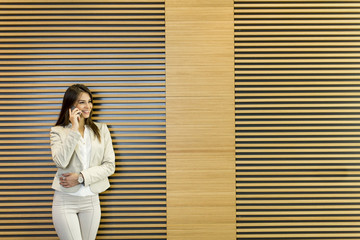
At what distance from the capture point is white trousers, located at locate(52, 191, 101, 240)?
2631mm

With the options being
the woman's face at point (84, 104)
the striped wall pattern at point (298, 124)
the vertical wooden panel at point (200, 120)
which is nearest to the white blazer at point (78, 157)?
the woman's face at point (84, 104)

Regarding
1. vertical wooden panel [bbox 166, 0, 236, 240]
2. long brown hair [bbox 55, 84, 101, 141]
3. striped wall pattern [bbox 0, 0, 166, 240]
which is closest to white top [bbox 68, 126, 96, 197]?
long brown hair [bbox 55, 84, 101, 141]

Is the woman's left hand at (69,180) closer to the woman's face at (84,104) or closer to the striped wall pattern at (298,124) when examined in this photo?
the woman's face at (84,104)

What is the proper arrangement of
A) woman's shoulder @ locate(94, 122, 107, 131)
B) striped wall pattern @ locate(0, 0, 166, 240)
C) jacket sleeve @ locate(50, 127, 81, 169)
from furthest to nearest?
striped wall pattern @ locate(0, 0, 166, 240)
woman's shoulder @ locate(94, 122, 107, 131)
jacket sleeve @ locate(50, 127, 81, 169)

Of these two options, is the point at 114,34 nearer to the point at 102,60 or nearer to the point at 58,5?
the point at 102,60

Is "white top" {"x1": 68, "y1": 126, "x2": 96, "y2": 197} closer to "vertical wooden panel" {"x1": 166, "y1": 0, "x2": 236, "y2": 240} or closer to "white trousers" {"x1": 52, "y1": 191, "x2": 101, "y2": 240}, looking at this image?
"white trousers" {"x1": 52, "y1": 191, "x2": 101, "y2": 240}

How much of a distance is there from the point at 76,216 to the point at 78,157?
18.5 inches

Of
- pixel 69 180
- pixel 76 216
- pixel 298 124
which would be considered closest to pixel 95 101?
pixel 69 180

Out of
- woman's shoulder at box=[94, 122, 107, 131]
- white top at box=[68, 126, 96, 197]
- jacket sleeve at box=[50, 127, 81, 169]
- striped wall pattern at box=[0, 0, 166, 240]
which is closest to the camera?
jacket sleeve at box=[50, 127, 81, 169]

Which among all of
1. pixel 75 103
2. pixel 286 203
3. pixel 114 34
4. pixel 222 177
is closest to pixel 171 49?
pixel 114 34

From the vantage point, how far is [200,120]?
3072mm

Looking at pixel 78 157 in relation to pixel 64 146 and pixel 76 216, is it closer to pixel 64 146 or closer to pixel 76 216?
pixel 64 146

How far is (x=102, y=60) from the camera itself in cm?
310

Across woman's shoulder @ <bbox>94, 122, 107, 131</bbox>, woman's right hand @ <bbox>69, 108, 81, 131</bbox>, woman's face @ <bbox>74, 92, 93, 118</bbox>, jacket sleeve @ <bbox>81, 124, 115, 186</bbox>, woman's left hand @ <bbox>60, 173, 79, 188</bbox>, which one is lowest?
woman's left hand @ <bbox>60, 173, 79, 188</bbox>
